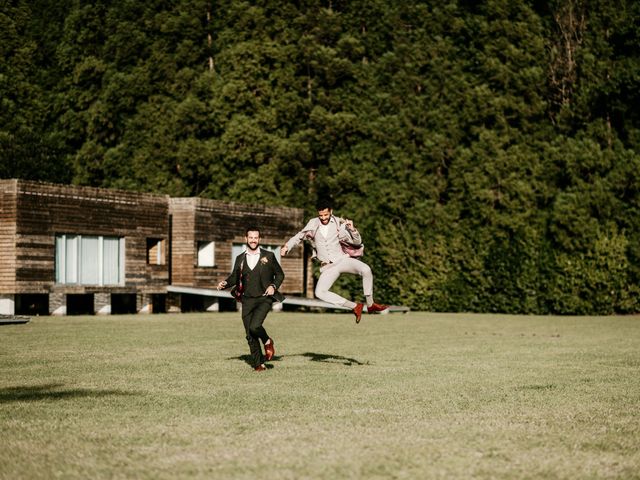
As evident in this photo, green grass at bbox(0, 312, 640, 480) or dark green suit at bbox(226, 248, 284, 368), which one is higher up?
dark green suit at bbox(226, 248, 284, 368)

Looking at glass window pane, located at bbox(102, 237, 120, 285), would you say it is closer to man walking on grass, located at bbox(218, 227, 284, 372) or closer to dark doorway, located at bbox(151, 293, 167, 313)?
dark doorway, located at bbox(151, 293, 167, 313)

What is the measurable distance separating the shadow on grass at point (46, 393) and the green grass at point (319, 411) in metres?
0.02

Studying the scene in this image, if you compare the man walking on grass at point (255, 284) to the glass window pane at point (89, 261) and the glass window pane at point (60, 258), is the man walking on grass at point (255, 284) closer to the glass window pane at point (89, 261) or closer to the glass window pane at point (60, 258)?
the glass window pane at point (60, 258)

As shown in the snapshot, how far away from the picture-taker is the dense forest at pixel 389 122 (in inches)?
1478

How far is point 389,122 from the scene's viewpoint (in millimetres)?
44125

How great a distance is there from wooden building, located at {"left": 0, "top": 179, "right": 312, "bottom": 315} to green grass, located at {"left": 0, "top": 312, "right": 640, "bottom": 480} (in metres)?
14.4

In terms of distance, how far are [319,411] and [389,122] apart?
35.8 meters

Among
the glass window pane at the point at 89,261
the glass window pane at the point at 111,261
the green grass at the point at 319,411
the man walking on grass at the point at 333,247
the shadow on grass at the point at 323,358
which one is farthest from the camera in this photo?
the glass window pane at the point at 111,261

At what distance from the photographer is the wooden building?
3203 cm

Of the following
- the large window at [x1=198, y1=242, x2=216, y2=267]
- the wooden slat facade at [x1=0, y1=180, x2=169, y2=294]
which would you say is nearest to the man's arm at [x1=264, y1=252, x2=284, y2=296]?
the wooden slat facade at [x1=0, y1=180, x2=169, y2=294]

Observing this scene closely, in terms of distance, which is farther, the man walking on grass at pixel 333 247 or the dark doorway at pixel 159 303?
the dark doorway at pixel 159 303

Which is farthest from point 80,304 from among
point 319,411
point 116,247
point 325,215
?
point 319,411

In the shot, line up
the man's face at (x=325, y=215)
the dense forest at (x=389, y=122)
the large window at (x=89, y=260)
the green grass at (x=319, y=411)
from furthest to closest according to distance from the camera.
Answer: the dense forest at (x=389, y=122), the large window at (x=89, y=260), the man's face at (x=325, y=215), the green grass at (x=319, y=411)

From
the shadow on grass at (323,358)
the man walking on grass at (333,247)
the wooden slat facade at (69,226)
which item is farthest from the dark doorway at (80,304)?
the man walking on grass at (333,247)
